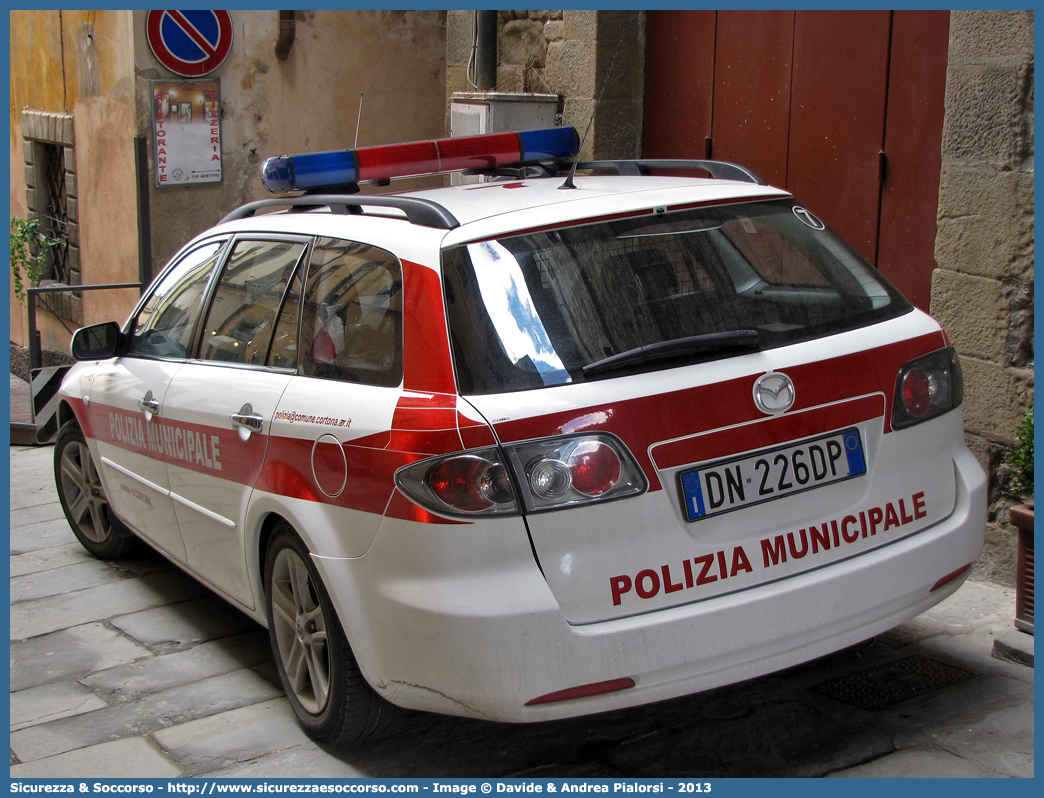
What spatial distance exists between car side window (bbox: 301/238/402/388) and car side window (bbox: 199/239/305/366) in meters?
0.22

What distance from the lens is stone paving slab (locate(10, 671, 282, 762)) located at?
3850mm

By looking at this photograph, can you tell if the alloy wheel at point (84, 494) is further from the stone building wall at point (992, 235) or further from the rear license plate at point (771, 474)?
the stone building wall at point (992, 235)

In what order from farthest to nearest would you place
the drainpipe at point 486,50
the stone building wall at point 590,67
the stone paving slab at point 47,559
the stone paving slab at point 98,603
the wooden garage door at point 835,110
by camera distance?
1. the drainpipe at point 486,50
2. the stone building wall at point 590,67
3. the stone paving slab at point 47,559
4. the wooden garage door at point 835,110
5. the stone paving slab at point 98,603

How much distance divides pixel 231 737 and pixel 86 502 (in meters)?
2.42

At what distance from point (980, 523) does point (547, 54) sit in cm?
554

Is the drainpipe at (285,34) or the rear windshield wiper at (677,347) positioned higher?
the drainpipe at (285,34)

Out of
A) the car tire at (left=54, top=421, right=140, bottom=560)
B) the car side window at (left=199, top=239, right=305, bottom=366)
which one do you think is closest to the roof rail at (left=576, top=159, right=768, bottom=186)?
the car side window at (left=199, top=239, right=305, bottom=366)

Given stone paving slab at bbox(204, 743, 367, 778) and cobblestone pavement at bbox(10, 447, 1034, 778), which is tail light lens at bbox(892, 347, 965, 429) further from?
stone paving slab at bbox(204, 743, 367, 778)

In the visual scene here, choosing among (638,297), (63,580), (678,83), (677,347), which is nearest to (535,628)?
(677,347)

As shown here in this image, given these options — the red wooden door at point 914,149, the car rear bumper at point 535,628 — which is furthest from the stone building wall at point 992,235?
the car rear bumper at point 535,628

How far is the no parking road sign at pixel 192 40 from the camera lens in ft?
33.6

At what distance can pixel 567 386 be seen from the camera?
9.62 feet

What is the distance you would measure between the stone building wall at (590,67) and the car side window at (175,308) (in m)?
3.64

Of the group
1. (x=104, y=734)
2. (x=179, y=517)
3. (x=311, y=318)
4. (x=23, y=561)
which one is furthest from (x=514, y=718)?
(x=23, y=561)
